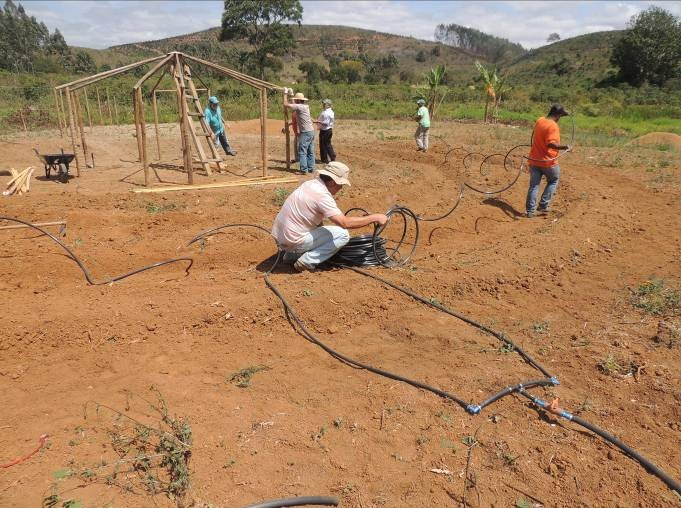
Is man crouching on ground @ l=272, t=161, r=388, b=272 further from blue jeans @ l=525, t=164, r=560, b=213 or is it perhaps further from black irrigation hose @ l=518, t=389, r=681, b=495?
blue jeans @ l=525, t=164, r=560, b=213

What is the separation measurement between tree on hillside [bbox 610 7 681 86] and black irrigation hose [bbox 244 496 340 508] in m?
48.5

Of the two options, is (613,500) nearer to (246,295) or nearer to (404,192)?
(246,295)

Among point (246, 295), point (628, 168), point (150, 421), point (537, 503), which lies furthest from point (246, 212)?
point (628, 168)

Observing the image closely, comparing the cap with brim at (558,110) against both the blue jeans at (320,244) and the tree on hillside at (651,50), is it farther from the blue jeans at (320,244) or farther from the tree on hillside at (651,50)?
the tree on hillside at (651,50)

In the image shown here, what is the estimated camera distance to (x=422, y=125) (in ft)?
42.1

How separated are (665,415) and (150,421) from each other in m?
3.63

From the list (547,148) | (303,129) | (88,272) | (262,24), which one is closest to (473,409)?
(88,272)

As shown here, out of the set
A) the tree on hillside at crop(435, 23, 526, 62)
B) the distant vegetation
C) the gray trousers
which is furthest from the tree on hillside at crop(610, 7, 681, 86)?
the tree on hillside at crop(435, 23, 526, 62)

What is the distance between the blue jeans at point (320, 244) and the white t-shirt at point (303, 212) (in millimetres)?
81

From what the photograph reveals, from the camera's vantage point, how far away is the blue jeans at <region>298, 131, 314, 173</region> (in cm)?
1026

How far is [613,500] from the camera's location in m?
2.71

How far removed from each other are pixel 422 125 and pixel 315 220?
8675 millimetres

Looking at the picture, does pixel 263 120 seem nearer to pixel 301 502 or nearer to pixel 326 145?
pixel 326 145

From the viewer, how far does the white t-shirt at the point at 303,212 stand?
4.95m
